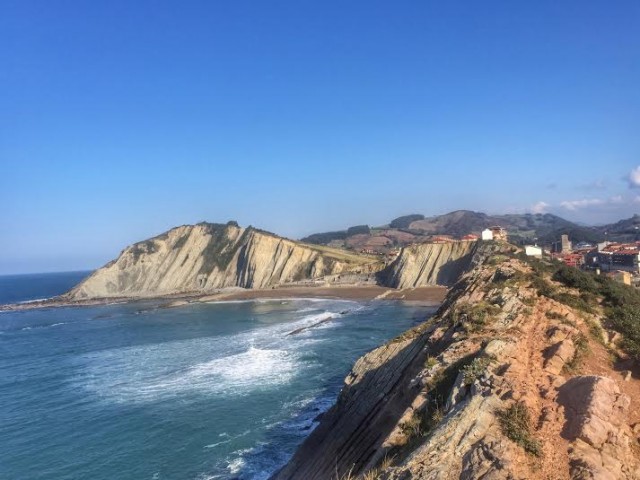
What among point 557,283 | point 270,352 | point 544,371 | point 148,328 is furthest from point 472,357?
point 148,328

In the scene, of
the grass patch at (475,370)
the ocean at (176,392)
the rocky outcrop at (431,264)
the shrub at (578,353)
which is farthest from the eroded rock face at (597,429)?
the rocky outcrop at (431,264)

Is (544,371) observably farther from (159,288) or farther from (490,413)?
(159,288)

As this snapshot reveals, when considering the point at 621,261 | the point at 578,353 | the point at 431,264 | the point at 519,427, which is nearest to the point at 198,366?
the point at 578,353

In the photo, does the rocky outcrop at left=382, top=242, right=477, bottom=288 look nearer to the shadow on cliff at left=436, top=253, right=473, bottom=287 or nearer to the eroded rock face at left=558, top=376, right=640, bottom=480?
the shadow on cliff at left=436, top=253, right=473, bottom=287

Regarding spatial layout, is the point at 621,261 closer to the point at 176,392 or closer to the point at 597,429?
the point at 176,392

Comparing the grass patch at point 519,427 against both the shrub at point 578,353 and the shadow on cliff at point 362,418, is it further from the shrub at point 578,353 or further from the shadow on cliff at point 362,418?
the shadow on cliff at point 362,418

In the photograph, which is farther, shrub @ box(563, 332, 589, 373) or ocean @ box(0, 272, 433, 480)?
ocean @ box(0, 272, 433, 480)

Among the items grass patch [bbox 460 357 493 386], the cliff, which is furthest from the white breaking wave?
grass patch [bbox 460 357 493 386]
